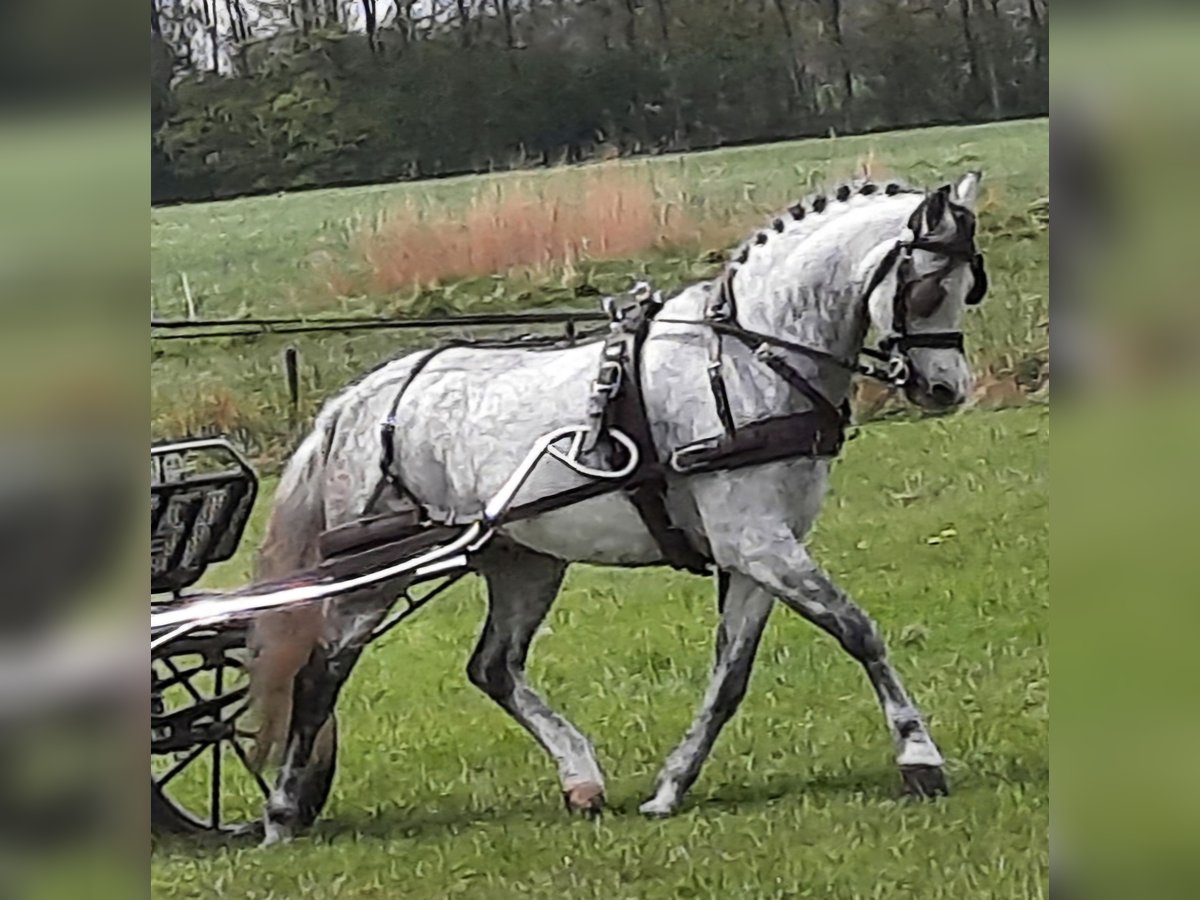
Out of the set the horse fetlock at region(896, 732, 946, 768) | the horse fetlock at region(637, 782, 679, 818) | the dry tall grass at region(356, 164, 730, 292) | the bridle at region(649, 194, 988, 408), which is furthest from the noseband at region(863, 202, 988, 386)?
the horse fetlock at region(637, 782, 679, 818)

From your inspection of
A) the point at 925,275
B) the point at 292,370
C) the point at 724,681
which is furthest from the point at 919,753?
the point at 292,370

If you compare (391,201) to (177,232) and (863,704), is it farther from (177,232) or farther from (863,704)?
(863,704)

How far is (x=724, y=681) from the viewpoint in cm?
297

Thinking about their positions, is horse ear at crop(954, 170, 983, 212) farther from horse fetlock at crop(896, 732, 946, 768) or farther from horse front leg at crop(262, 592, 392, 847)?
horse front leg at crop(262, 592, 392, 847)

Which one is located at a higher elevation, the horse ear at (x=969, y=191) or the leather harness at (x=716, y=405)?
the horse ear at (x=969, y=191)

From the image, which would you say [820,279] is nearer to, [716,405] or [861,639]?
Result: [716,405]

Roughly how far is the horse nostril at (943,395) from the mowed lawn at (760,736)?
0.03m

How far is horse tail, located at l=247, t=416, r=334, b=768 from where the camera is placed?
2.97 m

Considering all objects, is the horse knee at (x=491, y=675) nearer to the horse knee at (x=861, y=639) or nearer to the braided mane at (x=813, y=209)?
the horse knee at (x=861, y=639)

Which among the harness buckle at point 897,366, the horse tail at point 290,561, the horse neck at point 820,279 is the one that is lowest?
the horse tail at point 290,561

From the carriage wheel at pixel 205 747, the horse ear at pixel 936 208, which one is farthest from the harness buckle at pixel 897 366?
the carriage wheel at pixel 205 747

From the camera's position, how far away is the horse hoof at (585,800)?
2982 millimetres

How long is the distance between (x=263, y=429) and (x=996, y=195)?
146cm
